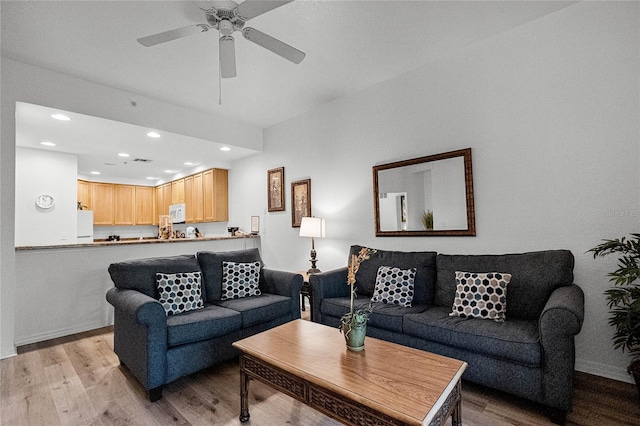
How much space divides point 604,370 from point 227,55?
365 centimetres

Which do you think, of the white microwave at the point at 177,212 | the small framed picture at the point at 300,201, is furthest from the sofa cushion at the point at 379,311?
the white microwave at the point at 177,212

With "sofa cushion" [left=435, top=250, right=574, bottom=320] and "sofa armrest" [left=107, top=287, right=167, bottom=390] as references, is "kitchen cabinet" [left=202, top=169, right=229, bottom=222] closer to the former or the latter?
"sofa armrest" [left=107, top=287, right=167, bottom=390]

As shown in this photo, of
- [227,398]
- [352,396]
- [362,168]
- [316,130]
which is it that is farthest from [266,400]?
[316,130]

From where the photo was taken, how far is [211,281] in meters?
3.09

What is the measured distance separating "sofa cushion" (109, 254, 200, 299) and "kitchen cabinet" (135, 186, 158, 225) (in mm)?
5925

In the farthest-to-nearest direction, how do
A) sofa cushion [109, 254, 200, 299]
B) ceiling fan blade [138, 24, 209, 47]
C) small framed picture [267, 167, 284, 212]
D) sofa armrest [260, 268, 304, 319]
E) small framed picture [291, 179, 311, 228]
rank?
small framed picture [267, 167, 284, 212], small framed picture [291, 179, 311, 228], sofa armrest [260, 268, 304, 319], sofa cushion [109, 254, 200, 299], ceiling fan blade [138, 24, 209, 47]

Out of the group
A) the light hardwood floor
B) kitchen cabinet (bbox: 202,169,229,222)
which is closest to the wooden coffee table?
the light hardwood floor

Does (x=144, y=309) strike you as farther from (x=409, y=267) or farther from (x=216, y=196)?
(x=216, y=196)

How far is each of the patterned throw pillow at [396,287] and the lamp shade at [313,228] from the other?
118 centimetres

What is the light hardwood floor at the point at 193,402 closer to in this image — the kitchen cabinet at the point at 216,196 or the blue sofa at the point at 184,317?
the blue sofa at the point at 184,317

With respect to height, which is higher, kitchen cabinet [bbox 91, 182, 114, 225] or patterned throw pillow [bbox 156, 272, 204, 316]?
kitchen cabinet [bbox 91, 182, 114, 225]

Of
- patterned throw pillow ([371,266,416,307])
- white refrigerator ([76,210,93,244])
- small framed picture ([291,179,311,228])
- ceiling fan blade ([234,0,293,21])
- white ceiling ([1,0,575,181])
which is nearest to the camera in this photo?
ceiling fan blade ([234,0,293,21])

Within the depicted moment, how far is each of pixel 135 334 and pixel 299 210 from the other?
106 inches

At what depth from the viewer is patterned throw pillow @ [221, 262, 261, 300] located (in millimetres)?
3092
